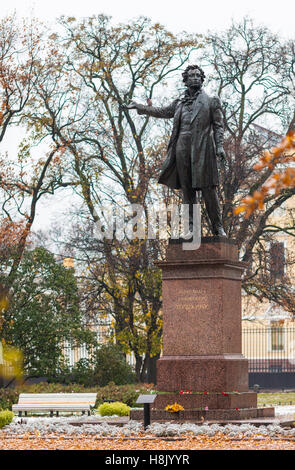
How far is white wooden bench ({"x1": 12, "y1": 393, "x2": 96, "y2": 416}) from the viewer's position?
1731 centimetres

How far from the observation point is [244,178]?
27.0 metres

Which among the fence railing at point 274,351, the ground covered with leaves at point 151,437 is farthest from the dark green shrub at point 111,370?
the fence railing at point 274,351

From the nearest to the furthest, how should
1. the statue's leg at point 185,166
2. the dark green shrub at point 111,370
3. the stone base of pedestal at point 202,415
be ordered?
the stone base of pedestal at point 202,415 → the statue's leg at point 185,166 → the dark green shrub at point 111,370

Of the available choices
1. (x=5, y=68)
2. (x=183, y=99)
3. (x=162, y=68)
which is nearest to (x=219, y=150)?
(x=183, y=99)

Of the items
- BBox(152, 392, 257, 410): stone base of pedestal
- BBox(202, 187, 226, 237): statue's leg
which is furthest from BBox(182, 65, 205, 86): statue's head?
BBox(152, 392, 257, 410): stone base of pedestal

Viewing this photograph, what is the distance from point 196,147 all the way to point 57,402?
5518mm

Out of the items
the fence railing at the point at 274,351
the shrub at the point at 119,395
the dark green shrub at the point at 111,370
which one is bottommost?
the shrub at the point at 119,395

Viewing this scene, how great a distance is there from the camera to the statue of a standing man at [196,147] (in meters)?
15.0

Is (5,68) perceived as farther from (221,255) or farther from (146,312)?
(221,255)

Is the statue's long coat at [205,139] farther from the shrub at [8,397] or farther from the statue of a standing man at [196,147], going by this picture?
the shrub at [8,397]

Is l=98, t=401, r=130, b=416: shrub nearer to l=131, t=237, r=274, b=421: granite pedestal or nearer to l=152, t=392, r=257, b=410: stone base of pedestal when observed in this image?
l=131, t=237, r=274, b=421: granite pedestal

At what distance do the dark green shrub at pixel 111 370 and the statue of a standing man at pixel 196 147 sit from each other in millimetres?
9733

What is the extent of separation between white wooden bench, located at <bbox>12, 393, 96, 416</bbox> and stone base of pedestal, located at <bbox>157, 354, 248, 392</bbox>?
3.37m

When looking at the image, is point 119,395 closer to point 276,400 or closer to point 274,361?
point 276,400
